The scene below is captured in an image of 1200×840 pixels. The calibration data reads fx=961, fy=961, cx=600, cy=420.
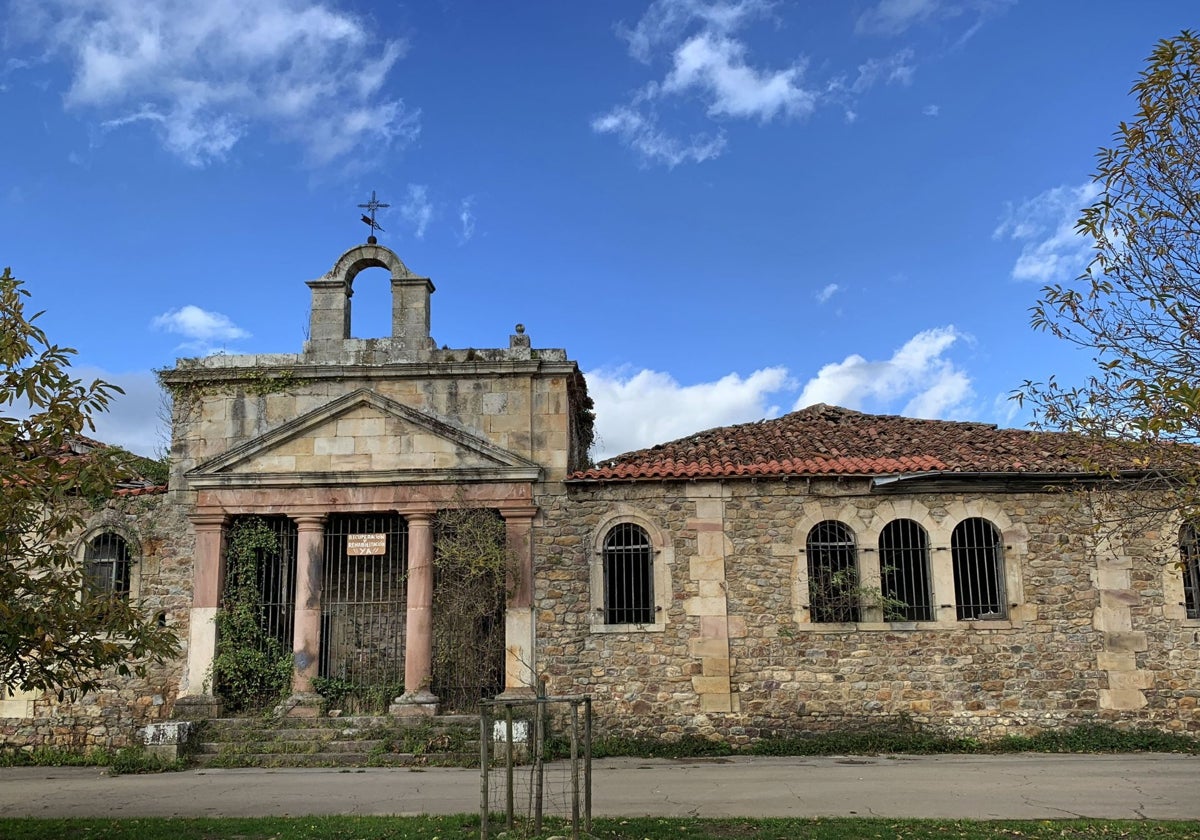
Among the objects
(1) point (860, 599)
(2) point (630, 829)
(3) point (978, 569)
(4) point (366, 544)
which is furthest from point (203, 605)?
(3) point (978, 569)

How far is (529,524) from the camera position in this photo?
14.9 m

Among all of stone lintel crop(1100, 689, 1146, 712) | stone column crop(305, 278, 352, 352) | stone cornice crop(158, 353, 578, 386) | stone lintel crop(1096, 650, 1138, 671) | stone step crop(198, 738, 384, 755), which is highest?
stone column crop(305, 278, 352, 352)

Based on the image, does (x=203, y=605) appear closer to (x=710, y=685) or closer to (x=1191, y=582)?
(x=710, y=685)

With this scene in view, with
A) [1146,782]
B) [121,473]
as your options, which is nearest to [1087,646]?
[1146,782]

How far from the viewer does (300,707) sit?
47.2ft

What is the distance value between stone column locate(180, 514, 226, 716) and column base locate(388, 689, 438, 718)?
9.11ft

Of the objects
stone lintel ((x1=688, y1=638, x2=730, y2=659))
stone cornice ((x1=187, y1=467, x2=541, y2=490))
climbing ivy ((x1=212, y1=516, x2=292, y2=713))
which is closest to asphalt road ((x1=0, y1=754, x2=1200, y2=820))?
stone lintel ((x1=688, y1=638, x2=730, y2=659))

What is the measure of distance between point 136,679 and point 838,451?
1172 centimetres

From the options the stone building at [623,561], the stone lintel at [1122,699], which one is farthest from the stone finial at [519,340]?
the stone lintel at [1122,699]

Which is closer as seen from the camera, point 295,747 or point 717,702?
point 295,747

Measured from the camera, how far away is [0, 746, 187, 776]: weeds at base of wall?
1334cm

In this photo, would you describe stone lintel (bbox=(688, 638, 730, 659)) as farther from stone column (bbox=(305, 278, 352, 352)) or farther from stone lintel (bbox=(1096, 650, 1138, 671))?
stone column (bbox=(305, 278, 352, 352))

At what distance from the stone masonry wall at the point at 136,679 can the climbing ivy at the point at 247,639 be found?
637 millimetres

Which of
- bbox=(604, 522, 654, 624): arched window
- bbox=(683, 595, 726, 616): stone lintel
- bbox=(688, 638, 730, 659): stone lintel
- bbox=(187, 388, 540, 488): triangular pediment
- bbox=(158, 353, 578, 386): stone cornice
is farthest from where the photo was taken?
bbox=(158, 353, 578, 386): stone cornice
